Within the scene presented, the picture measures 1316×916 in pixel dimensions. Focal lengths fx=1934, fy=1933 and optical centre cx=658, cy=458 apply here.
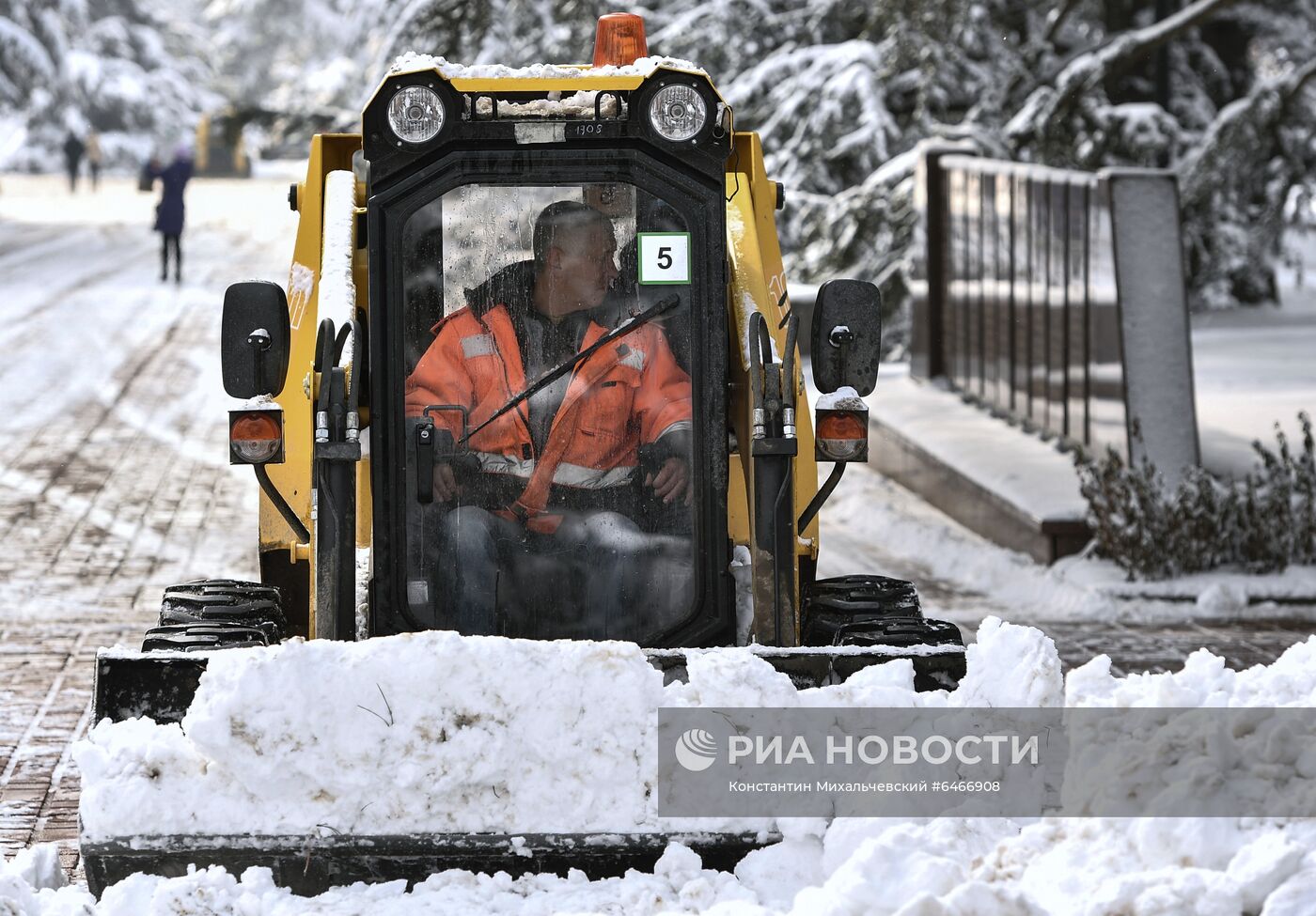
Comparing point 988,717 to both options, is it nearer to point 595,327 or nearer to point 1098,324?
point 595,327

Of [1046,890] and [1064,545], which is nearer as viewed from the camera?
[1046,890]

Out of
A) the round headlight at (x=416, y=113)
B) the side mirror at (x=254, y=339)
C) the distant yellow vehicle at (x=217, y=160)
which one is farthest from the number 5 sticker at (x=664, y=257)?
the distant yellow vehicle at (x=217, y=160)

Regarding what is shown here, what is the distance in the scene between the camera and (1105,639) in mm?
8883

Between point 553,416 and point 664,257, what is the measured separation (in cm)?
53

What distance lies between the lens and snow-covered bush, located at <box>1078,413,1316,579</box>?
31.7 ft

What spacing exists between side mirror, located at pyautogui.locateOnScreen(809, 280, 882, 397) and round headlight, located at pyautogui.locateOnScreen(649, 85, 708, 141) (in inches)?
22.1

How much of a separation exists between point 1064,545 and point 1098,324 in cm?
196

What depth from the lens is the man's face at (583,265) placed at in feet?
17.1

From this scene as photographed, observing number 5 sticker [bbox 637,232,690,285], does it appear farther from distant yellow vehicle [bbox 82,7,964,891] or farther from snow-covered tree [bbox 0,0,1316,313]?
snow-covered tree [bbox 0,0,1316,313]

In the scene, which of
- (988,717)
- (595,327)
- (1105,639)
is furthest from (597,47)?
(1105,639)

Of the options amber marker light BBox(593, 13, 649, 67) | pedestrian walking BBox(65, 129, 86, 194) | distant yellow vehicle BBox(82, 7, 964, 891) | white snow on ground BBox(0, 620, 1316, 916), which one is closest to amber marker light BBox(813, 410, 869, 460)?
distant yellow vehicle BBox(82, 7, 964, 891)

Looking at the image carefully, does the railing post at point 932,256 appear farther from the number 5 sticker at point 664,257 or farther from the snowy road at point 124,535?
the number 5 sticker at point 664,257

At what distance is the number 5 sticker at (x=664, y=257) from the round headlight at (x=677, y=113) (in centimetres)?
27

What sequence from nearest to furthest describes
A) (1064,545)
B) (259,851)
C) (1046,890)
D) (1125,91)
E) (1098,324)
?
1. (1046,890)
2. (259,851)
3. (1064,545)
4. (1098,324)
5. (1125,91)
